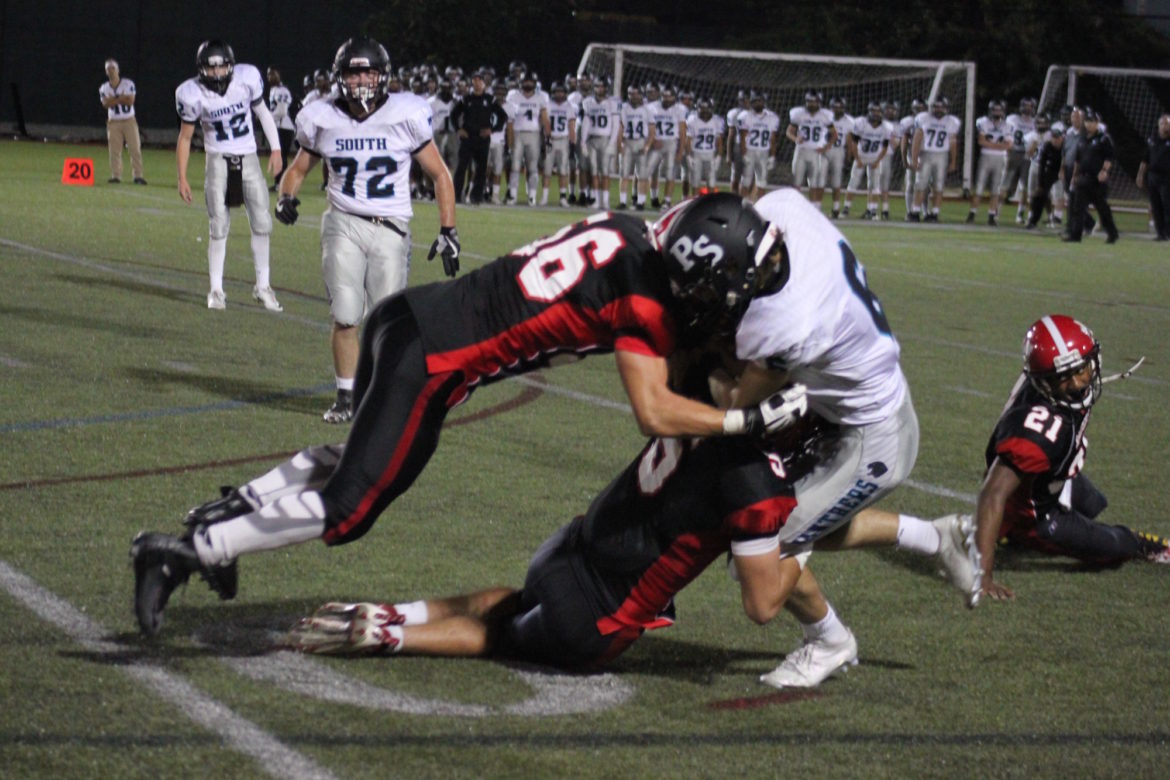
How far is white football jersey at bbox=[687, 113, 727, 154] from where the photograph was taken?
24.9 meters

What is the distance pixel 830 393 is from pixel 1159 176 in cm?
1911

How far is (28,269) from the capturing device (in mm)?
12633

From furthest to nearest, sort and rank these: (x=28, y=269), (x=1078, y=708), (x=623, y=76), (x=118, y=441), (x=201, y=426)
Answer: (x=623, y=76) < (x=28, y=269) < (x=201, y=426) < (x=118, y=441) < (x=1078, y=708)

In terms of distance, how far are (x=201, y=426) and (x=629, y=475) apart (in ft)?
11.3

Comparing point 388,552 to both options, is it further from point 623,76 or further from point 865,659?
point 623,76

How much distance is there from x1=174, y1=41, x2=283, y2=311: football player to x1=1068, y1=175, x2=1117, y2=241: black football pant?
13.0 metres

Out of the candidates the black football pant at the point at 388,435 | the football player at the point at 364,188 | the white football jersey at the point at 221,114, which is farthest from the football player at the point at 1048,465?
the white football jersey at the point at 221,114

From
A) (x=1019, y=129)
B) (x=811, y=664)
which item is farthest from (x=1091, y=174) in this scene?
(x=811, y=664)

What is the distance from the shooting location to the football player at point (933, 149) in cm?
2467

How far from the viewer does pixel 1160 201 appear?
22.4 m

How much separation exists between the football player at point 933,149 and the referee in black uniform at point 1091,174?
3162mm

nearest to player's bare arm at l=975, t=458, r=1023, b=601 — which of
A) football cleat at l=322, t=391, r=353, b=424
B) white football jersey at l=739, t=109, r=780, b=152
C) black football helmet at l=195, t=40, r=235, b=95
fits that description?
football cleat at l=322, t=391, r=353, b=424

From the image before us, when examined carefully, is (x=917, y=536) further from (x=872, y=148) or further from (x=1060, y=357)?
(x=872, y=148)

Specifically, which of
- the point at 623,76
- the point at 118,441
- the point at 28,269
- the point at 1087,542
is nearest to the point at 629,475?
the point at 1087,542
